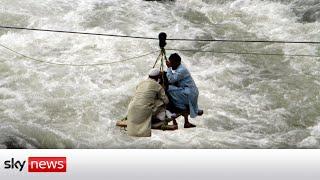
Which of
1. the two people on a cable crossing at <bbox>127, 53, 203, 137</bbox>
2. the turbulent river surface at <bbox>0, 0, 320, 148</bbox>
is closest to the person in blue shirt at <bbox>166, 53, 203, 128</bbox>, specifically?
the two people on a cable crossing at <bbox>127, 53, 203, 137</bbox>

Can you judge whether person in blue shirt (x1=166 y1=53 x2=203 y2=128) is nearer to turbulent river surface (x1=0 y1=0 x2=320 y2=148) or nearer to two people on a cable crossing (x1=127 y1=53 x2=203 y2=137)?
two people on a cable crossing (x1=127 y1=53 x2=203 y2=137)

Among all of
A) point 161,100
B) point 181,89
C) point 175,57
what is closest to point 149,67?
point 181,89

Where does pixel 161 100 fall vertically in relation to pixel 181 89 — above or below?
below

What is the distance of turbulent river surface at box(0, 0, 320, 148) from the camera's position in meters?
10.4

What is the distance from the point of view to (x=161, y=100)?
Result: 7.75m

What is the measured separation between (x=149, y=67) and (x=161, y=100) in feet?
16.2

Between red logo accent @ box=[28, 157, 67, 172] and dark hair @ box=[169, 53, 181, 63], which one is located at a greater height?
dark hair @ box=[169, 53, 181, 63]

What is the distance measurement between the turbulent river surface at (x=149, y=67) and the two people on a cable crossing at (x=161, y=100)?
7.78 ft

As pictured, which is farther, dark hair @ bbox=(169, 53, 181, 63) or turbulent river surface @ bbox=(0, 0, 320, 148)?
turbulent river surface @ bbox=(0, 0, 320, 148)

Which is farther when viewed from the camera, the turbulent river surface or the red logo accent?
the turbulent river surface

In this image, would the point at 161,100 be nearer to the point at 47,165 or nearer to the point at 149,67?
the point at 47,165

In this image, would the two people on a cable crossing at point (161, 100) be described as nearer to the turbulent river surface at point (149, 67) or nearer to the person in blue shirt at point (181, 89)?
the person in blue shirt at point (181, 89)

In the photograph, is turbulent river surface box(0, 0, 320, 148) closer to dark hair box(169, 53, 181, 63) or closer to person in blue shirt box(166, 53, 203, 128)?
person in blue shirt box(166, 53, 203, 128)

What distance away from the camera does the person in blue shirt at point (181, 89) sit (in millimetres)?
7781
